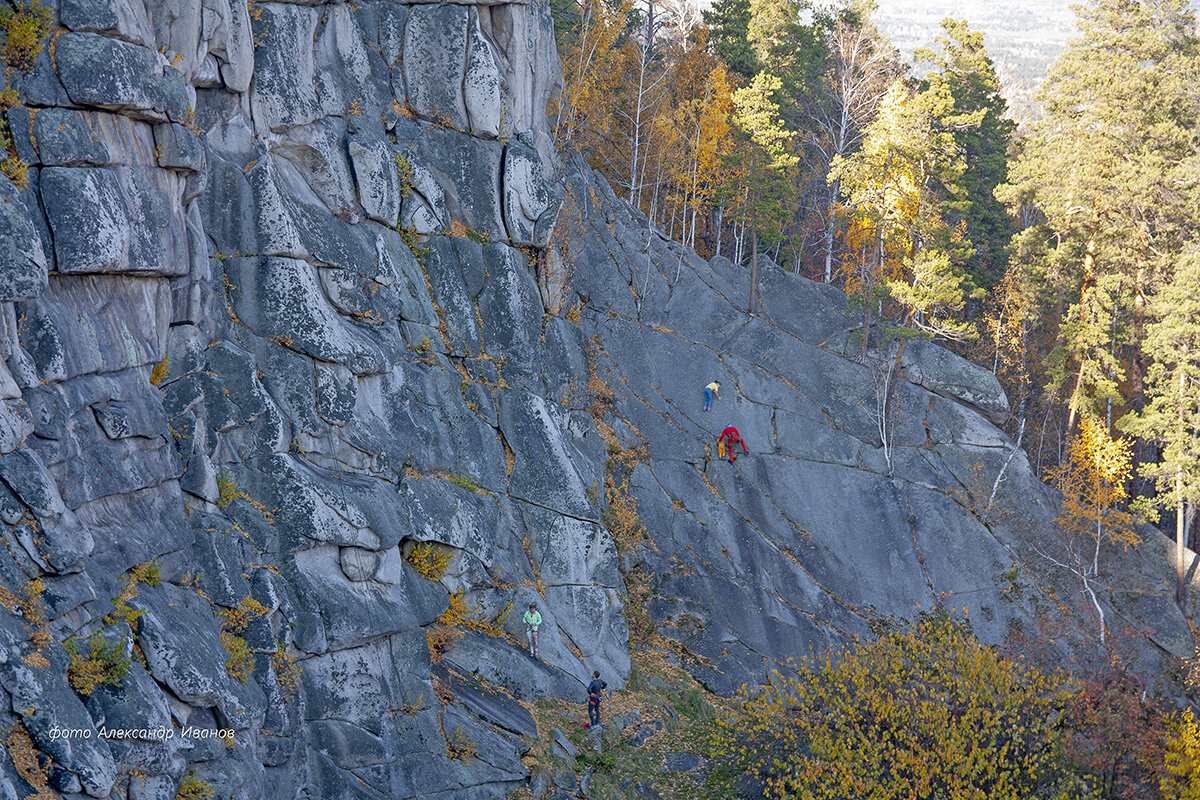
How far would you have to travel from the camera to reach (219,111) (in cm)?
1841

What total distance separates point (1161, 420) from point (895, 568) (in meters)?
10.5

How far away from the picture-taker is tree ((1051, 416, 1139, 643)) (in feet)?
96.1

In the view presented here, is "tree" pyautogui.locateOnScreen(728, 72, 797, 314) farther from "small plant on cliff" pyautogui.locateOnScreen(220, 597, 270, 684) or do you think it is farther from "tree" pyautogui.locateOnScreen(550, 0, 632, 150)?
"small plant on cliff" pyautogui.locateOnScreen(220, 597, 270, 684)

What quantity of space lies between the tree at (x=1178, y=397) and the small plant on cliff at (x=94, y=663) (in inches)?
1233

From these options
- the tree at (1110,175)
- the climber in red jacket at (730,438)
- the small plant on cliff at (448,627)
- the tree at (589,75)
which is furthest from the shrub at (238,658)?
the tree at (1110,175)

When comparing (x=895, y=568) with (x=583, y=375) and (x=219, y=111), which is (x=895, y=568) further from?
(x=219, y=111)

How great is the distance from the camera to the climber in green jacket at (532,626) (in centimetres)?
2188

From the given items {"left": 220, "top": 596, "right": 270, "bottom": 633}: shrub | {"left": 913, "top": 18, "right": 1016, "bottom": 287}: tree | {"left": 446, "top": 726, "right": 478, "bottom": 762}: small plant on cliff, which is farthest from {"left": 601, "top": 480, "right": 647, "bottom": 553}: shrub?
{"left": 913, "top": 18, "right": 1016, "bottom": 287}: tree

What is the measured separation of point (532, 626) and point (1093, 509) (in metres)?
20.7

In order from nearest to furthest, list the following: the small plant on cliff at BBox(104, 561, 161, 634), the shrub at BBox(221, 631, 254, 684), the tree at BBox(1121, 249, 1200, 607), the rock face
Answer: the small plant on cliff at BBox(104, 561, 161, 634), the rock face, the shrub at BBox(221, 631, 254, 684), the tree at BBox(1121, 249, 1200, 607)

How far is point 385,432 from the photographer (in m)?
19.9

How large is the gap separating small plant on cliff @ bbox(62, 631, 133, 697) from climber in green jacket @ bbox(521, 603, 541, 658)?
11.1m

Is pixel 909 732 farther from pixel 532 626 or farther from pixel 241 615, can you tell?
pixel 241 615

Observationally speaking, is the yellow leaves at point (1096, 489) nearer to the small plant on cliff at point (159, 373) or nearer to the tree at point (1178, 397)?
the tree at point (1178, 397)
